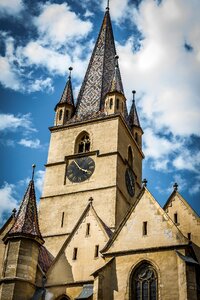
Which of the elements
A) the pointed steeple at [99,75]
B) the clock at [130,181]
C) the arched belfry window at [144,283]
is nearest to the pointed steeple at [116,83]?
the pointed steeple at [99,75]

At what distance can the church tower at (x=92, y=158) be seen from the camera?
109 feet

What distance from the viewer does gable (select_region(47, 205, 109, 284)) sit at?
24922 mm

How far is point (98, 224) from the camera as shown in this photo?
26594 millimetres

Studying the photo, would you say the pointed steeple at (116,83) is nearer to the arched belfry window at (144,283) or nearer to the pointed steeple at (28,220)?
the pointed steeple at (28,220)

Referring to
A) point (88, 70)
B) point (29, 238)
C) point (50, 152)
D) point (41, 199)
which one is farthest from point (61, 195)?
point (88, 70)

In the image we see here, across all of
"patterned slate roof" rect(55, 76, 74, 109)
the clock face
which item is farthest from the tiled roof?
"patterned slate roof" rect(55, 76, 74, 109)

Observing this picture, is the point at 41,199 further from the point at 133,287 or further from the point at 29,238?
the point at 133,287

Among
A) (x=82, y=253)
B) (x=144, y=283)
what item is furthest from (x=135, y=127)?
(x=144, y=283)

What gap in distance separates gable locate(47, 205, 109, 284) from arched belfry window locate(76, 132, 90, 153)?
9.86 meters

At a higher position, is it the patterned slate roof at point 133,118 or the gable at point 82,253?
the patterned slate roof at point 133,118

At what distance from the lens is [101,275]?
22.3m

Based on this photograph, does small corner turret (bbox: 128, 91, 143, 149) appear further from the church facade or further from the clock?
the clock

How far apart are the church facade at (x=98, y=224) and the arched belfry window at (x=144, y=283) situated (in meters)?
0.04

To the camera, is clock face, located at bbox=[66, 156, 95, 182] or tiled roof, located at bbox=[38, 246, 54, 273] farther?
clock face, located at bbox=[66, 156, 95, 182]
